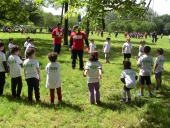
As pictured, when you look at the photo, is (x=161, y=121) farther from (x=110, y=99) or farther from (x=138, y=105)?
(x=110, y=99)

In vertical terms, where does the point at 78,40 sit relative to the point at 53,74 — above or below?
above

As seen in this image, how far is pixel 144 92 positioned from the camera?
8148mm

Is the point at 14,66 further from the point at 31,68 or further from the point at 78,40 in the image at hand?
the point at 78,40

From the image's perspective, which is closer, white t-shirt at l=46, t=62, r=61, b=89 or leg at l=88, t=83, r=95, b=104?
white t-shirt at l=46, t=62, r=61, b=89

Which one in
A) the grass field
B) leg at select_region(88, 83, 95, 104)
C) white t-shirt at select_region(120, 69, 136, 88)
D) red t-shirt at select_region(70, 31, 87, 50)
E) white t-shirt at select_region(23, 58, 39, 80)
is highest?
red t-shirt at select_region(70, 31, 87, 50)

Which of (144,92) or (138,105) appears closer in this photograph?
(138,105)

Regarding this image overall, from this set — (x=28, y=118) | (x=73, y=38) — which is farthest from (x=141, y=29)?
(x=28, y=118)

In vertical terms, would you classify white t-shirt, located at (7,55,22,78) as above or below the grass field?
above

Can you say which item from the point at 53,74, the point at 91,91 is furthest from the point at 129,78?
the point at 53,74

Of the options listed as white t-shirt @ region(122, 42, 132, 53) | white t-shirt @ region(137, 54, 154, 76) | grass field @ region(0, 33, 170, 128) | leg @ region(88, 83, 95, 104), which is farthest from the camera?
white t-shirt @ region(122, 42, 132, 53)

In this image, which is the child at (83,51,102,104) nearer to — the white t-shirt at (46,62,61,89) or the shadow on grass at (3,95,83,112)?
the shadow on grass at (3,95,83,112)

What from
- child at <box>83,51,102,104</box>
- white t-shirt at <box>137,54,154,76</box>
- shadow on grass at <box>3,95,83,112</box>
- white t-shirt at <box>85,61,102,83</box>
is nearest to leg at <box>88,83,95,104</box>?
child at <box>83,51,102,104</box>

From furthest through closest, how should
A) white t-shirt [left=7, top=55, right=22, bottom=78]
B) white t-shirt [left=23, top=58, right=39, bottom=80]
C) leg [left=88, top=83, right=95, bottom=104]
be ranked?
white t-shirt [left=7, top=55, right=22, bottom=78], leg [left=88, top=83, right=95, bottom=104], white t-shirt [left=23, top=58, right=39, bottom=80]

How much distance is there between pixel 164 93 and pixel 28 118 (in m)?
4.78
